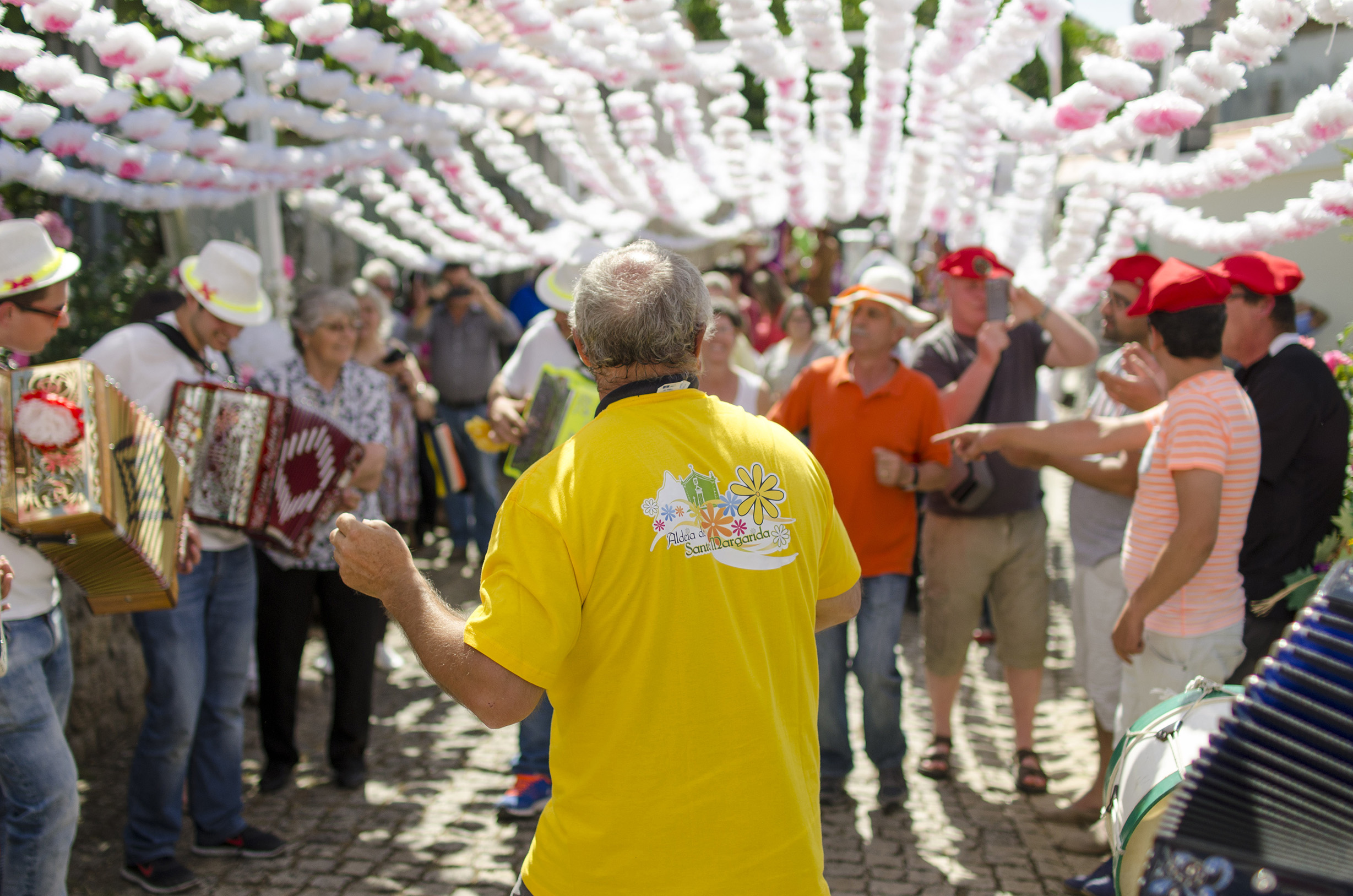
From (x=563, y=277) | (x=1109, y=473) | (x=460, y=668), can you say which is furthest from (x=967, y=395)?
(x=460, y=668)

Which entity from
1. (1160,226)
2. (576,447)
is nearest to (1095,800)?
(1160,226)

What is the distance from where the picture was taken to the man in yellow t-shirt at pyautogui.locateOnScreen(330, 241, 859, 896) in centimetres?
175

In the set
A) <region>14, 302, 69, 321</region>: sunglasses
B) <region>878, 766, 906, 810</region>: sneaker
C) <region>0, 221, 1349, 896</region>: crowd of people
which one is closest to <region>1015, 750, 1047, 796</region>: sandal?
<region>0, 221, 1349, 896</region>: crowd of people

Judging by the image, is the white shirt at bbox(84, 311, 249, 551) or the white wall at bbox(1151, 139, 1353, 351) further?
the white wall at bbox(1151, 139, 1353, 351)

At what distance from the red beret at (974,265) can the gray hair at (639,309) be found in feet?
8.99

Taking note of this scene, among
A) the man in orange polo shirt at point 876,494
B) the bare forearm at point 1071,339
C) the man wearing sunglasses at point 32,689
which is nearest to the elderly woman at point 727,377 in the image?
the man in orange polo shirt at point 876,494

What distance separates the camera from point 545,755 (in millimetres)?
4094

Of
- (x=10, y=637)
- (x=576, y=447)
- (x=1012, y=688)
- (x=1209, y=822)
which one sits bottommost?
(x=1012, y=688)

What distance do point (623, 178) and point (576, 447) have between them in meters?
5.99

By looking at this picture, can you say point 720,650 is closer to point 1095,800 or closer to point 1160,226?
point 1095,800

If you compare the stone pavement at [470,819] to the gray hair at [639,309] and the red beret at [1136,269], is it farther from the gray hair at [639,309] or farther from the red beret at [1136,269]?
the gray hair at [639,309]

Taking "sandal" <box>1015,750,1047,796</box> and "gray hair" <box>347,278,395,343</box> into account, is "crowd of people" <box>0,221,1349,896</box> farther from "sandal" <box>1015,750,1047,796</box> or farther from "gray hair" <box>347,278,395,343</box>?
"gray hair" <box>347,278,395,343</box>

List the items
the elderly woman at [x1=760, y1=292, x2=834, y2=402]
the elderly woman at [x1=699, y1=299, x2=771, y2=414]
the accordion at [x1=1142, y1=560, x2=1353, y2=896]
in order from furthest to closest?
1. the elderly woman at [x1=760, y1=292, x2=834, y2=402]
2. the elderly woman at [x1=699, y1=299, x2=771, y2=414]
3. the accordion at [x1=1142, y1=560, x2=1353, y2=896]

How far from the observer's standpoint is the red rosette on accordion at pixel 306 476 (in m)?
3.74
